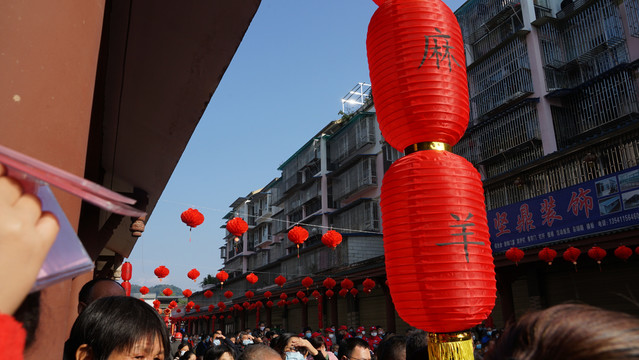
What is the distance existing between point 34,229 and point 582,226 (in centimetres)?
1180

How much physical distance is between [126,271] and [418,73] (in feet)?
37.8

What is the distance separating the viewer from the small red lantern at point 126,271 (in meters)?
12.3

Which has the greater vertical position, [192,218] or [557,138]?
[557,138]

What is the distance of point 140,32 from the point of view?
11.1ft

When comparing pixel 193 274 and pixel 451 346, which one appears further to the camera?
pixel 193 274

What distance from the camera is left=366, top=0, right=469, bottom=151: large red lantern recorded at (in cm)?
325

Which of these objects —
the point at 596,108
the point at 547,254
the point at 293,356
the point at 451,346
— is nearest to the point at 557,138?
the point at 596,108

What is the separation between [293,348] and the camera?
5191mm

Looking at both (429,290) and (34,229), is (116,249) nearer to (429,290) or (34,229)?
(429,290)

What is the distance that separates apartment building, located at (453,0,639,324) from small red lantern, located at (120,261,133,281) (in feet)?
33.6

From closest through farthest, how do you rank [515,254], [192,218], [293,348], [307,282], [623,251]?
[293,348] < [623,251] < [515,254] < [192,218] < [307,282]

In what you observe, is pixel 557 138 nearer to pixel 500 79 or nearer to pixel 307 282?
pixel 500 79

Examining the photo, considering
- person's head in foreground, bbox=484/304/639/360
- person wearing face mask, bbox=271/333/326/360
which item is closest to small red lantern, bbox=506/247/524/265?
person wearing face mask, bbox=271/333/326/360

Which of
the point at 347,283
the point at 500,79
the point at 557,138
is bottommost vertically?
the point at 347,283
